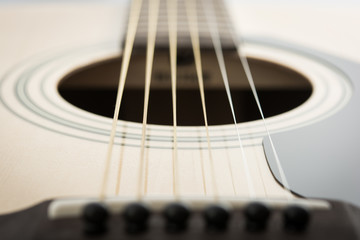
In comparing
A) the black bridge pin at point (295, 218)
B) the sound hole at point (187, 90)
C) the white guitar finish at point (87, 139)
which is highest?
the sound hole at point (187, 90)

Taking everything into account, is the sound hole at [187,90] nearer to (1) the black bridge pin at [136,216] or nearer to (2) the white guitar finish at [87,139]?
(2) the white guitar finish at [87,139]

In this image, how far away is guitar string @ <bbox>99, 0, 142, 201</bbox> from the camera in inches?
18.3

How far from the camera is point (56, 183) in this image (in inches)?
17.8

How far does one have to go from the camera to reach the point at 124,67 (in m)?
0.70

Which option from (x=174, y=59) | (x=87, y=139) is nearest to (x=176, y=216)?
(x=87, y=139)

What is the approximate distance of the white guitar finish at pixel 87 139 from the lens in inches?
17.7

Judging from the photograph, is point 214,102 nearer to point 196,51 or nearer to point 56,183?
point 196,51

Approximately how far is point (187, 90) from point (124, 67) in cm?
15

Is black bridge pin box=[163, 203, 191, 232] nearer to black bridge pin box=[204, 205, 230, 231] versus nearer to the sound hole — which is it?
black bridge pin box=[204, 205, 230, 231]

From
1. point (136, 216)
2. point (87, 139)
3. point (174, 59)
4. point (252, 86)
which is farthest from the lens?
point (174, 59)

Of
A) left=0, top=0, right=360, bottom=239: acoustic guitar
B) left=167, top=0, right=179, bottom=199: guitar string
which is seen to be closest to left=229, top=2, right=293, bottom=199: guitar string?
left=0, top=0, right=360, bottom=239: acoustic guitar

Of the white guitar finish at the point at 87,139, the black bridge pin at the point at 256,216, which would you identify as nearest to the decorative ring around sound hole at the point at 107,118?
the white guitar finish at the point at 87,139

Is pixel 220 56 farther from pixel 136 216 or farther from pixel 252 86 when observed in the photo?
pixel 136 216

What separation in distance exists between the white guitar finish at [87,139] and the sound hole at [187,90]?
1.5 inches
